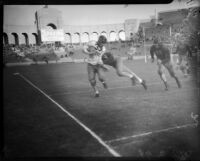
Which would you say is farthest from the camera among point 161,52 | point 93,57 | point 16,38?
point 161,52

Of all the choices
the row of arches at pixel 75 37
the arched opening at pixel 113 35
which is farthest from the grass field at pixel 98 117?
the arched opening at pixel 113 35

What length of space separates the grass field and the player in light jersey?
0.11 m

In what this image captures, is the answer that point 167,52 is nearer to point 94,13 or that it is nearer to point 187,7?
point 187,7

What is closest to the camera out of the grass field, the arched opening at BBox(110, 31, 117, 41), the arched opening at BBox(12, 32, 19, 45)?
the grass field

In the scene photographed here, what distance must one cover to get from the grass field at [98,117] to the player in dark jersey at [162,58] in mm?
90

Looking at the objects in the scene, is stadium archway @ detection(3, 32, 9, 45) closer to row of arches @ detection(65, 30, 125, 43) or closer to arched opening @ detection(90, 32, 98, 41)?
row of arches @ detection(65, 30, 125, 43)

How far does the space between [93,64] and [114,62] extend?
32 centimetres

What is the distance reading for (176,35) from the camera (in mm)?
3229

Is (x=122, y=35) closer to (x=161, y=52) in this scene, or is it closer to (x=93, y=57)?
(x=93, y=57)

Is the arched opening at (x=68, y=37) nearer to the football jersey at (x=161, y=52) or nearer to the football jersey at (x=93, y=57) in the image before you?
the football jersey at (x=93, y=57)

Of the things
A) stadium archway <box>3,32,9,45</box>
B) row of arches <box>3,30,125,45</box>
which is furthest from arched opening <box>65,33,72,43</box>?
stadium archway <box>3,32,9,45</box>

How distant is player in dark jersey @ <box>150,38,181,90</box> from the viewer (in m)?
3.62

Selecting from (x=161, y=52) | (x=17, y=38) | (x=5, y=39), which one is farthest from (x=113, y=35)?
(x=5, y=39)

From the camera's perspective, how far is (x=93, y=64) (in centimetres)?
350
